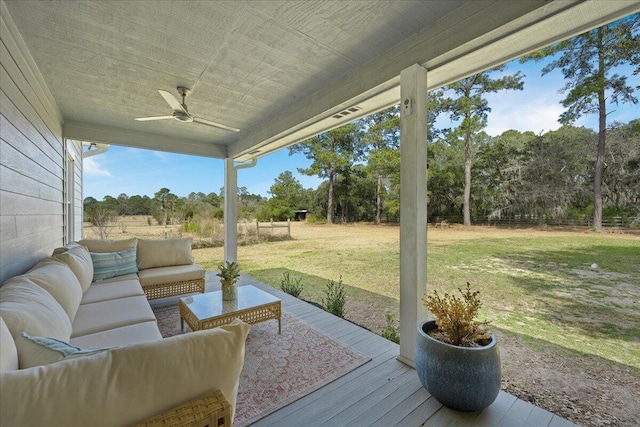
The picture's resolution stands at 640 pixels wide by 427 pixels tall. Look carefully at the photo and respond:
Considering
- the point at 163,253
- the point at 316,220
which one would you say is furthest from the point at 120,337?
the point at 316,220

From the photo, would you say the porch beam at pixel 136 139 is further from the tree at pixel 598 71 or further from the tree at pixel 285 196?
the tree at pixel 285 196

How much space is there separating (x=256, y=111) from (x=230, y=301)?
2593 mm

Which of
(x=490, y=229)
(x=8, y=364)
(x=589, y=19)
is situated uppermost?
(x=589, y=19)

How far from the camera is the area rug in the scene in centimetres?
180

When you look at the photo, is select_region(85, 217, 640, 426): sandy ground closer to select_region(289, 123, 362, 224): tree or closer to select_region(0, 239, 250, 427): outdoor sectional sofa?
select_region(0, 239, 250, 427): outdoor sectional sofa

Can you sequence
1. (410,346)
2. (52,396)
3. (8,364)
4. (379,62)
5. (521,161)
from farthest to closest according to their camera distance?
(521,161) → (379,62) → (410,346) → (8,364) → (52,396)

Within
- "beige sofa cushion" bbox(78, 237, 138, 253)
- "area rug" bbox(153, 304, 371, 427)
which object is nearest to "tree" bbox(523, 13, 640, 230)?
"area rug" bbox(153, 304, 371, 427)

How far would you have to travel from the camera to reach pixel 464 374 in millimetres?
1585

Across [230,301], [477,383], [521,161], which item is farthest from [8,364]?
[521,161]

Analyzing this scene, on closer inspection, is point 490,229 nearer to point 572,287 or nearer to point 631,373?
point 572,287

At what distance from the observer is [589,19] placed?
5.09 ft

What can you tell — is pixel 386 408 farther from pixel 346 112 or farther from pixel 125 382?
pixel 346 112

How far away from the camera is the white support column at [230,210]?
558 cm

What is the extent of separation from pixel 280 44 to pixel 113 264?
321 centimetres
